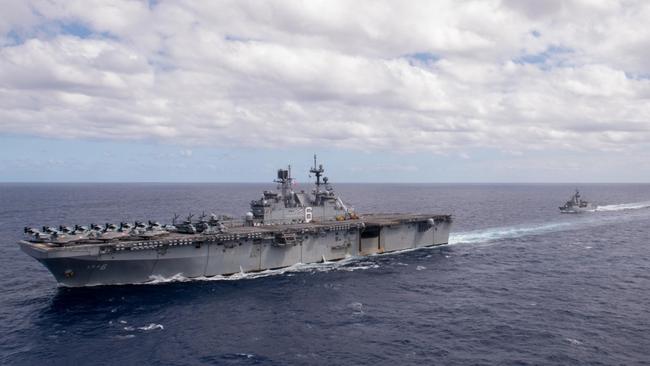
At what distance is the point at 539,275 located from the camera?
1598 inches

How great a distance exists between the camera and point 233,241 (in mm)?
39438

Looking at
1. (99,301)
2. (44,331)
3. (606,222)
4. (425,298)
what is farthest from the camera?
(606,222)

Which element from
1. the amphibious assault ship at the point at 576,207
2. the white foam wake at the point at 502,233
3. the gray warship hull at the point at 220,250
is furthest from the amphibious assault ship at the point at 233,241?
the amphibious assault ship at the point at 576,207

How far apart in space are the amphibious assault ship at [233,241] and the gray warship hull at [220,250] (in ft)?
0.23

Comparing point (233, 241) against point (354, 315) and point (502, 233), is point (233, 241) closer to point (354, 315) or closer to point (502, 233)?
point (354, 315)

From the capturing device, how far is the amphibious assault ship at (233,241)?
111 ft

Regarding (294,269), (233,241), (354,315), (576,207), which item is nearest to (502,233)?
(294,269)

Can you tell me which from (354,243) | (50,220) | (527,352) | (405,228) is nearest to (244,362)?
(527,352)

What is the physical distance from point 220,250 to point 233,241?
4.34 ft

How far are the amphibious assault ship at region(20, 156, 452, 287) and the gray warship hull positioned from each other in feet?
0.23

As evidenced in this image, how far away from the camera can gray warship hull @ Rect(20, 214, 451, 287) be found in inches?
1312

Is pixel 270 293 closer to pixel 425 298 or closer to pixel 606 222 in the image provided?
pixel 425 298

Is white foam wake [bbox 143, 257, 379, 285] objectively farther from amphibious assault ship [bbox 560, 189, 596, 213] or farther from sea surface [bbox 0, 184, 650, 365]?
amphibious assault ship [bbox 560, 189, 596, 213]

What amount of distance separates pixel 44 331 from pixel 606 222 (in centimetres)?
8456
